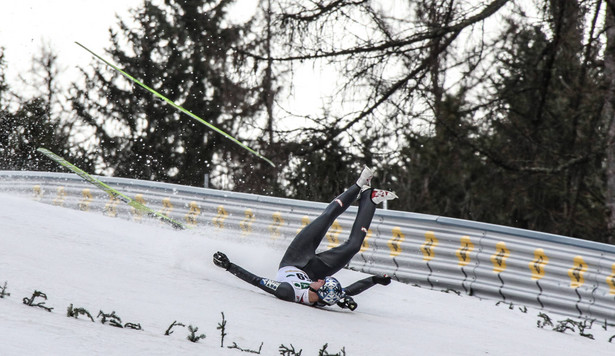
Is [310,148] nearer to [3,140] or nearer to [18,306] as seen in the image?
[18,306]

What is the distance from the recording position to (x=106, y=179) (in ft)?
46.4

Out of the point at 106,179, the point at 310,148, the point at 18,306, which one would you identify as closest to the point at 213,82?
the point at 106,179

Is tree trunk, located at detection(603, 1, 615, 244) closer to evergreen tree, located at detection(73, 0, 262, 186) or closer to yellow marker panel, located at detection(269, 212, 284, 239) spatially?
yellow marker panel, located at detection(269, 212, 284, 239)

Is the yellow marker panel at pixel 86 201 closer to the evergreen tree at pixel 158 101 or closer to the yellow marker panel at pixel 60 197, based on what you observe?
the yellow marker panel at pixel 60 197

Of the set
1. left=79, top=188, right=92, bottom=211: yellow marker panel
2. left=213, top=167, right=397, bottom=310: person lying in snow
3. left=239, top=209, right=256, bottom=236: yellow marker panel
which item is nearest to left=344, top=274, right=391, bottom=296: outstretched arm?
left=213, top=167, right=397, bottom=310: person lying in snow

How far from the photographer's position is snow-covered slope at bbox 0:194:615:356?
446 cm

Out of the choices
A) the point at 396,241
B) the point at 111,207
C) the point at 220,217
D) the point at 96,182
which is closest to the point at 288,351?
the point at 396,241

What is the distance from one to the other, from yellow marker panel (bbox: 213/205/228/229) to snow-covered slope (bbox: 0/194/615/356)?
252cm

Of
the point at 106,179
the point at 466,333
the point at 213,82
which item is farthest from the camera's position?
the point at 213,82

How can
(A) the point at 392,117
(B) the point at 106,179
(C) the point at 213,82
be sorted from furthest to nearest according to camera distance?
1. (C) the point at 213,82
2. (B) the point at 106,179
3. (A) the point at 392,117

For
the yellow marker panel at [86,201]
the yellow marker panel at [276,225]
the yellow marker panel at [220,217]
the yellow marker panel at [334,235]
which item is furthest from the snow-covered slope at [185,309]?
the yellow marker panel at [86,201]

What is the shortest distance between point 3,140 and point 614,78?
15462 mm

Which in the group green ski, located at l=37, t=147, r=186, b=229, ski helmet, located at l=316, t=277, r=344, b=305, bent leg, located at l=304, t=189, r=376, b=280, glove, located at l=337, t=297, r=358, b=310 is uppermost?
green ski, located at l=37, t=147, r=186, b=229

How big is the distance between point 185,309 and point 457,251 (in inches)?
209
